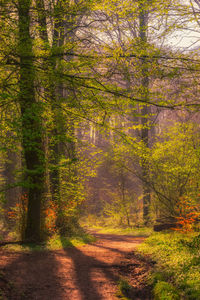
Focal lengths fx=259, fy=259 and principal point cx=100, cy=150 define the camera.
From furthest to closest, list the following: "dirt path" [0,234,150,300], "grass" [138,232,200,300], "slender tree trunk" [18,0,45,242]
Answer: "slender tree trunk" [18,0,45,242] → "dirt path" [0,234,150,300] → "grass" [138,232,200,300]

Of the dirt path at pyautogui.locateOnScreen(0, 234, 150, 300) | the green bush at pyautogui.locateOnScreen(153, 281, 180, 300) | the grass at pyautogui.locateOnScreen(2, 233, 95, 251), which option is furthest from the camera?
the grass at pyautogui.locateOnScreen(2, 233, 95, 251)

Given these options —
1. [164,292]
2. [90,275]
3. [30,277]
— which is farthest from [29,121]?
[164,292]

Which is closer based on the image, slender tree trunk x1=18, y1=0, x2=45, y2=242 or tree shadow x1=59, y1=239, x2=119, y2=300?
tree shadow x1=59, y1=239, x2=119, y2=300

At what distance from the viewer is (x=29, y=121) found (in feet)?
19.9

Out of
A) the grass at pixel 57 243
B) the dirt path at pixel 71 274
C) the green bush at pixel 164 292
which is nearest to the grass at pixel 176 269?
the green bush at pixel 164 292

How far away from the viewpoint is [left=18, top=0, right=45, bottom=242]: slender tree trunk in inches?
237

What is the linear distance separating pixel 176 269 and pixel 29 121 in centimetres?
472

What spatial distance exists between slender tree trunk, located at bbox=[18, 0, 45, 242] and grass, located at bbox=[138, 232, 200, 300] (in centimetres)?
339

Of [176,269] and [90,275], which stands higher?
[176,269]

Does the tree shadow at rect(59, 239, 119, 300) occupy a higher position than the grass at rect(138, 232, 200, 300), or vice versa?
the grass at rect(138, 232, 200, 300)

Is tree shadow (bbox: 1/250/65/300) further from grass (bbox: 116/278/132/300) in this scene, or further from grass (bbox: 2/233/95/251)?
grass (bbox: 116/278/132/300)

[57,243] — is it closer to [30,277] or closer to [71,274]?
[71,274]

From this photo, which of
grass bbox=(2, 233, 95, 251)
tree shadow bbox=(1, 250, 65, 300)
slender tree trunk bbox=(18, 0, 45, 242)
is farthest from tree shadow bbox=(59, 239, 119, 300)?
slender tree trunk bbox=(18, 0, 45, 242)

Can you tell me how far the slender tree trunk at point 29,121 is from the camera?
19.8 ft
